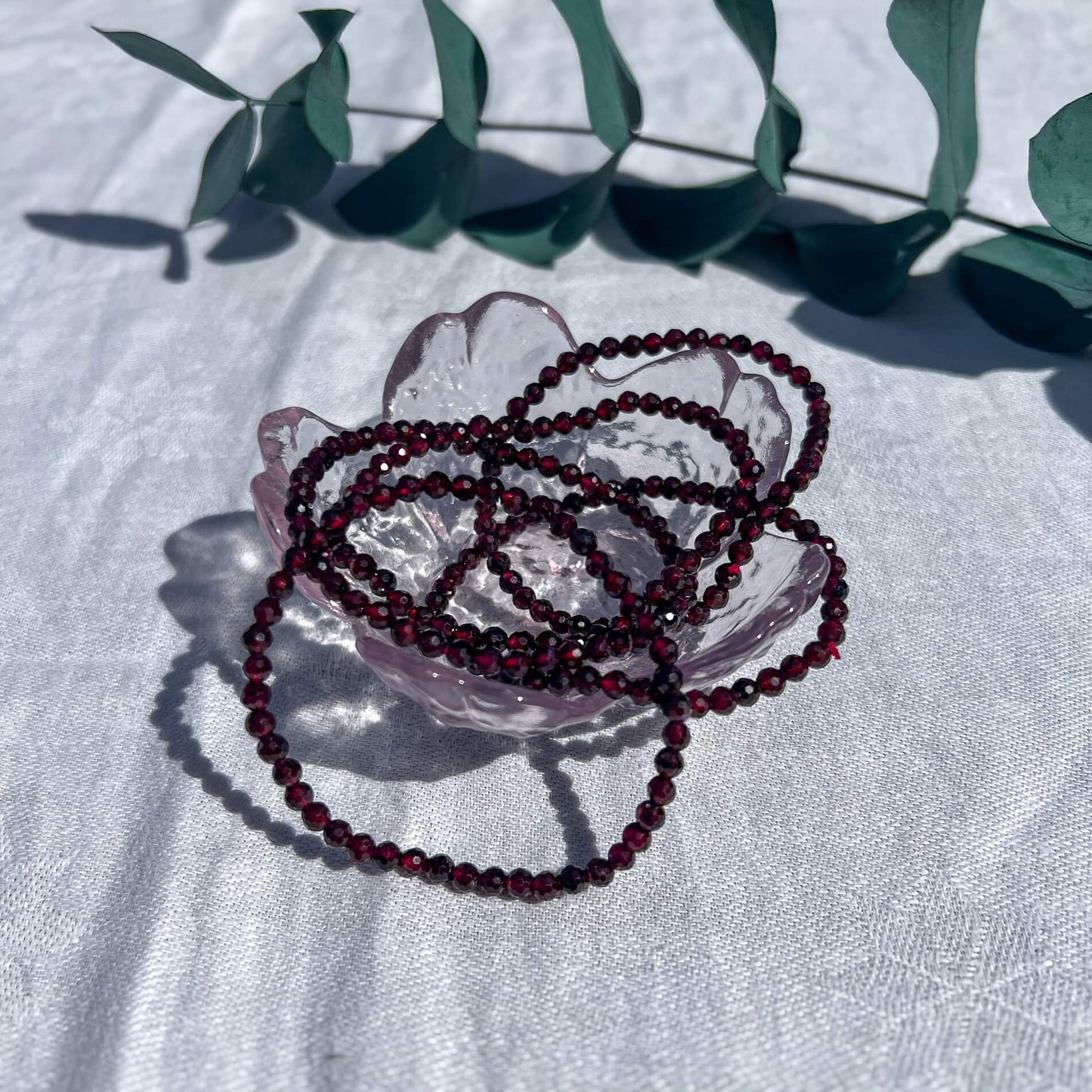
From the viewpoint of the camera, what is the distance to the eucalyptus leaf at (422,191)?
1.18 metres

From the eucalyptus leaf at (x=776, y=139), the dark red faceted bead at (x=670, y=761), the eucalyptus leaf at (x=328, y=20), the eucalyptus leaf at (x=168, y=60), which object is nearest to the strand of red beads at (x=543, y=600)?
the dark red faceted bead at (x=670, y=761)

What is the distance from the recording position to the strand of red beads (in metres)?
0.68

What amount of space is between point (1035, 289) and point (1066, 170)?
0.43ft

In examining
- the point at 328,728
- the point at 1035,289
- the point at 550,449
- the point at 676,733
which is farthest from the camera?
the point at 1035,289

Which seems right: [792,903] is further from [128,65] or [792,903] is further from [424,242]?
[128,65]

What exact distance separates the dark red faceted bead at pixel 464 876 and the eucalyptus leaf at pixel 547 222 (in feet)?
2.25

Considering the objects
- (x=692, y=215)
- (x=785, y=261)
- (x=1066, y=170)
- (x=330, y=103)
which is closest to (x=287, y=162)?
(x=330, y=103)

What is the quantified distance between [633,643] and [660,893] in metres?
0.15

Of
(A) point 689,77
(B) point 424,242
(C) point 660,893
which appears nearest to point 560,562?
(C) point 660,893

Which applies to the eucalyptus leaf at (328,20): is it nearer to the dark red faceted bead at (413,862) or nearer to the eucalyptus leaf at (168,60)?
the eucalyptus leaf at (168,60)

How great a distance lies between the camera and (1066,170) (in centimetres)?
95

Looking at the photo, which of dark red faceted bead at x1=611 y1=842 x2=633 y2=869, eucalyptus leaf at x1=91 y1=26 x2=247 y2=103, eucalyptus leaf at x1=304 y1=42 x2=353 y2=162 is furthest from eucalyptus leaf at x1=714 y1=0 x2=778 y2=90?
dark red faceted bead at x1=611 y1=842 x2=633 y2=869

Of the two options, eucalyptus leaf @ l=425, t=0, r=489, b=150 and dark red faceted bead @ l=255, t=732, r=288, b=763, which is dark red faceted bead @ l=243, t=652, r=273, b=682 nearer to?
dark red faceted bead @ l=255, t=732, r=288, b=763

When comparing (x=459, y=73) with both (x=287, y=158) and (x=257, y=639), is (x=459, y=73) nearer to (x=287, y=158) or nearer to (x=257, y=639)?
(x=287, y=158)
